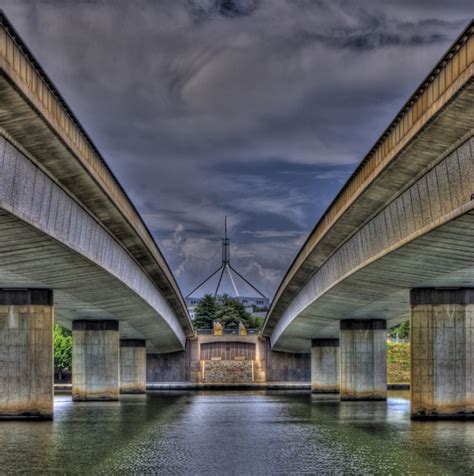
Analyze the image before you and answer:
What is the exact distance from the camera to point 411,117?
26.5m

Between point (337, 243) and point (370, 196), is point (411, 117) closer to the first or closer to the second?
point (370, 196)

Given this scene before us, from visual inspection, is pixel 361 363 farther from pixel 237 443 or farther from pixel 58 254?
pixel 58 254

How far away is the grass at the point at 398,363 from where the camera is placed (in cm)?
11381

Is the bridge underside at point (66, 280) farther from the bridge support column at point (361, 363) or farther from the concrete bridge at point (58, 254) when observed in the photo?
the bridge support column at point (361, 363)

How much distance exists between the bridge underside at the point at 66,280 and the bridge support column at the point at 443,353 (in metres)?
15.8

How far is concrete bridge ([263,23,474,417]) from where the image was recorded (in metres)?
25.0

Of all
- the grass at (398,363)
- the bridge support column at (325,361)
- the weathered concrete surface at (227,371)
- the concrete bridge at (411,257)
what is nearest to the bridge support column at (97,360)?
the concrete bridge at (411,257)

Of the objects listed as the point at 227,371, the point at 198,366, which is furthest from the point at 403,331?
the point at 198,366

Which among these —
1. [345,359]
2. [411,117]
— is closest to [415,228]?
[411,117]

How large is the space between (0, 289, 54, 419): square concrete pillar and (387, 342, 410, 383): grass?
2776 inches

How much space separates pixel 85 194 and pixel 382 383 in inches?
1738

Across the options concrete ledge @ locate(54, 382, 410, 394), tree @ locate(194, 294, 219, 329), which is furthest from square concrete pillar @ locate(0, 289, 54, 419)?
tree @ locate(194, 294, 219, 329)

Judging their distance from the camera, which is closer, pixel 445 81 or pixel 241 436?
pixel 445 81

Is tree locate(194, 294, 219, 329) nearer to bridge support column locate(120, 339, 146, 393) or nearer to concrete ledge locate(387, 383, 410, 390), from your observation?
concrete ledge locate(387, 383, 410, 390)
